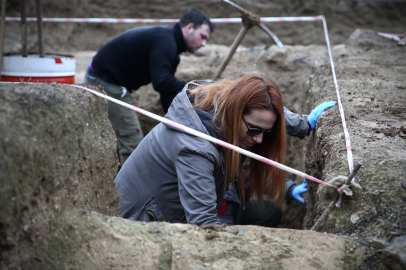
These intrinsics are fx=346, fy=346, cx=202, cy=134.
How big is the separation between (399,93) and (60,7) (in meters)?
7.03

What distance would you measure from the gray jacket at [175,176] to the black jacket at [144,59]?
1.56m

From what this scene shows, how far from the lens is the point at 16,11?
24.1 ft

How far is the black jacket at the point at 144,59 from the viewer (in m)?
3.66

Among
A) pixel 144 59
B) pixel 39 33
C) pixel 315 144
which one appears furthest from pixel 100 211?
pixel 39 33

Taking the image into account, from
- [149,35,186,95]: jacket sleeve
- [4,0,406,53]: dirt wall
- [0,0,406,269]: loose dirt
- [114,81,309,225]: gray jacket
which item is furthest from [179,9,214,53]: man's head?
[4,0,406,53]: dirt wall

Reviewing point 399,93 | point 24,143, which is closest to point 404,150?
point 399,93

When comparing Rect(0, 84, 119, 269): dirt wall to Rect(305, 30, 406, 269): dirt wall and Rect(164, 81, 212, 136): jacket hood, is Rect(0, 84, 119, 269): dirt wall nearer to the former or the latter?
Rect(164, 81, 212, 136): jacket hood

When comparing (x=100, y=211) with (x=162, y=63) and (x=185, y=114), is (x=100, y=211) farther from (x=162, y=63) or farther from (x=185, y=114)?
(x=162, y=63)

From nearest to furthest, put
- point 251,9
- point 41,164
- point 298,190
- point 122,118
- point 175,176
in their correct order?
point 41,164 < point 175,176 < point 298,190 < point 122,118 < point 251,9

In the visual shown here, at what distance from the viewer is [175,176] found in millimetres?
2115

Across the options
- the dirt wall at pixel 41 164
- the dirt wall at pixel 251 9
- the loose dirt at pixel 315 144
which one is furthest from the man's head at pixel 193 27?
the dirt wall at pixel 251 9

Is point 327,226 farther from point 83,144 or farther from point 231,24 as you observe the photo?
point 231,24

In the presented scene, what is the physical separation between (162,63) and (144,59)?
298mm

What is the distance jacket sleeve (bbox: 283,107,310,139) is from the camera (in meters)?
2.54
